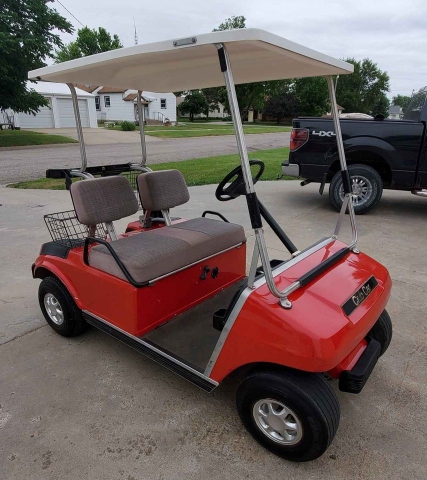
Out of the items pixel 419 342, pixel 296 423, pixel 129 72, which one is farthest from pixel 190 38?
pixel 419 342

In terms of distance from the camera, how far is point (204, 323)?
2.56 meters

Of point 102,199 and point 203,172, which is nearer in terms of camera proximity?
point 102,199

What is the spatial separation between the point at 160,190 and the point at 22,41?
1816 cm

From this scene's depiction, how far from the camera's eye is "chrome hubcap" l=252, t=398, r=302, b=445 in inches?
71.7

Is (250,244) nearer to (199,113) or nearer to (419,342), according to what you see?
(419,342)

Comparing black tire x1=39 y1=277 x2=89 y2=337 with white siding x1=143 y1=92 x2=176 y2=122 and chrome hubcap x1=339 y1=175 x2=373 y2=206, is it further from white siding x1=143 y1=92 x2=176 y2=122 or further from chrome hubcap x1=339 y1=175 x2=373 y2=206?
white siding x1=143 y1=92 x2=176 y2=122

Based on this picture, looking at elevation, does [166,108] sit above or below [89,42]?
below

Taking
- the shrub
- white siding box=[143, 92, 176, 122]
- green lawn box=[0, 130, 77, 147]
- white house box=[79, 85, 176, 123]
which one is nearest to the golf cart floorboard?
green lawn box=[0, 130, 77, 147]

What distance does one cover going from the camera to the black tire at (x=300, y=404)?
5.67 feet

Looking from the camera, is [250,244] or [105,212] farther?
[250,244]

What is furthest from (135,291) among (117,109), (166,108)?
(166,108)

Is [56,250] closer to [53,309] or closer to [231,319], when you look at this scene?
[53,309]

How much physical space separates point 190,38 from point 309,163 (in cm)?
474

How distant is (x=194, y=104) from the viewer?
49875 mm
